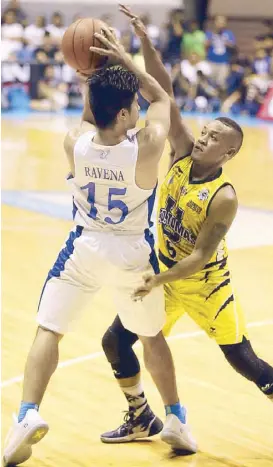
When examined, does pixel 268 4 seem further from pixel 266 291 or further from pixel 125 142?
pixel 125 142

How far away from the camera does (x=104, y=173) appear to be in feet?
13.5

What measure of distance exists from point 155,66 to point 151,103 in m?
0.46

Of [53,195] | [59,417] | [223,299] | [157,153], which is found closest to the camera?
[157,153]

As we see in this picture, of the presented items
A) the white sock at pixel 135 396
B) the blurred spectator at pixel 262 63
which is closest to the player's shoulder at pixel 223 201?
the white sock at pixel 135 396

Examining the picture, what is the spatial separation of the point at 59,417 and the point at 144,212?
54.7 inches

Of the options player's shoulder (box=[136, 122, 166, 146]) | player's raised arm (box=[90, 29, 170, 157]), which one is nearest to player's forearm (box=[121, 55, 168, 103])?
player's raised arm (box=[90, 29, 170, 157])

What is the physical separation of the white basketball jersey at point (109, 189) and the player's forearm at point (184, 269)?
0.23m

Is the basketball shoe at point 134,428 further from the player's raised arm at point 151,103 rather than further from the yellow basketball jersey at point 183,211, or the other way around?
the player's raised arm at point 151,103

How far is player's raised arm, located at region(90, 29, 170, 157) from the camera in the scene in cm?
409

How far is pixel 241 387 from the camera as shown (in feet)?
18.0

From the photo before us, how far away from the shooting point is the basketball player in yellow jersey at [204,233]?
170 inches

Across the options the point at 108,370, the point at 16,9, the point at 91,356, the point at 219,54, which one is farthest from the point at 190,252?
the point at 219,54

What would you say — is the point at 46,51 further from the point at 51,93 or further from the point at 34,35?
the point at 51,93

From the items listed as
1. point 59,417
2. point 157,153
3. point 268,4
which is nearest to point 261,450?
point 59,417
